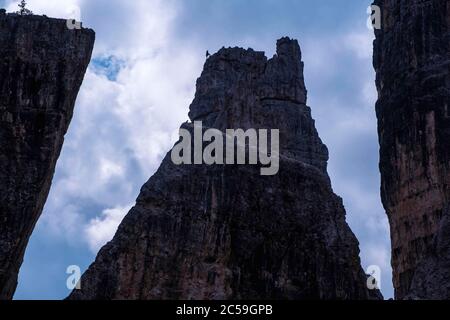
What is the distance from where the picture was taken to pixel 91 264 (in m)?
19.3

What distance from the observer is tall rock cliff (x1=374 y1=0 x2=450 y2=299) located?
3519 cm

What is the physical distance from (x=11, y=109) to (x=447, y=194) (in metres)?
18.3

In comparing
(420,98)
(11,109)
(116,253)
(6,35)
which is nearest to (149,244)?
(116,253)

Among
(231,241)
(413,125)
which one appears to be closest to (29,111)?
(231,241)

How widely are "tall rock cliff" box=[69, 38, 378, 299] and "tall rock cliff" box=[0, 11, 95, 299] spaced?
553 cm

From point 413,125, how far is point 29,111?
1822 centimetres

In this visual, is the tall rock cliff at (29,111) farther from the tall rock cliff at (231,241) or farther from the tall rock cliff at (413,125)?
the tall rock cliff at (413,125)

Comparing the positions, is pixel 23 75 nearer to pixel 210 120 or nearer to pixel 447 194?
pixel 447 194

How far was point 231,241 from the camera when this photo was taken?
2038cm
